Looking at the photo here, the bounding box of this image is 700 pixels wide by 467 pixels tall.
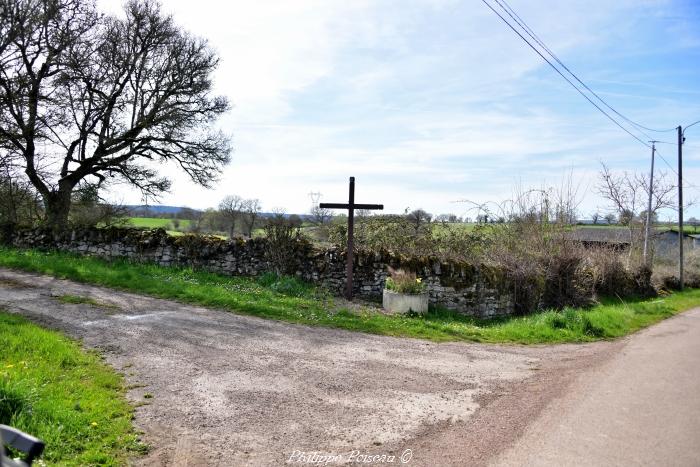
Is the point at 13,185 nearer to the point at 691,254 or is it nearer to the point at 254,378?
the point at 254,378

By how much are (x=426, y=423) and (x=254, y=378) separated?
2190mm

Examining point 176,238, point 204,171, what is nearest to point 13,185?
point 204,171

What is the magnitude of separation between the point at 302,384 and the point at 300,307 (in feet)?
15.6

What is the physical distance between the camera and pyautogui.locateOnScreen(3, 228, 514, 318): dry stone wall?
43.5ft

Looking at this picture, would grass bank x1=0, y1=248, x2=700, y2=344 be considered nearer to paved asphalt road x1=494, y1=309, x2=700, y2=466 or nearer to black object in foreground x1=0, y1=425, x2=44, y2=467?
paved asphalt road x1=494, y1=309, x2=700, y2=466

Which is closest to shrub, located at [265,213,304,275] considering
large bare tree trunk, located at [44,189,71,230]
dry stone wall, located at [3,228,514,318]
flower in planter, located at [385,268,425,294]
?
dry stone wall, located at [3,228,514,318]

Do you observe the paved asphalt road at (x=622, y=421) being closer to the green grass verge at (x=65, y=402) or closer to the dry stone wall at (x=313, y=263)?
the green grass verge at (x=65, y=402)

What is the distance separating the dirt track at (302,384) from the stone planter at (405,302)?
278 cm

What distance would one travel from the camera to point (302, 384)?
583 centimetres

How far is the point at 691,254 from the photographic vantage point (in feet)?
110

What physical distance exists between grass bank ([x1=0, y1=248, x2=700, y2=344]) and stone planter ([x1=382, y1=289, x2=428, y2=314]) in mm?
355

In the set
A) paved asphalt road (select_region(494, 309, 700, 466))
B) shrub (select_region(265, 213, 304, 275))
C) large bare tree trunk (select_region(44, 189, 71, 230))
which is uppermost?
large bare tree trunk (select_region(44, 189, 71, 230))

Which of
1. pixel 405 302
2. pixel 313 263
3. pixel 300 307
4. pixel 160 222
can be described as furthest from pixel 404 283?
pixel 160 222

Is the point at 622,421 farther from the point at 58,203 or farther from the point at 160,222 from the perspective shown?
the point at 160,222
